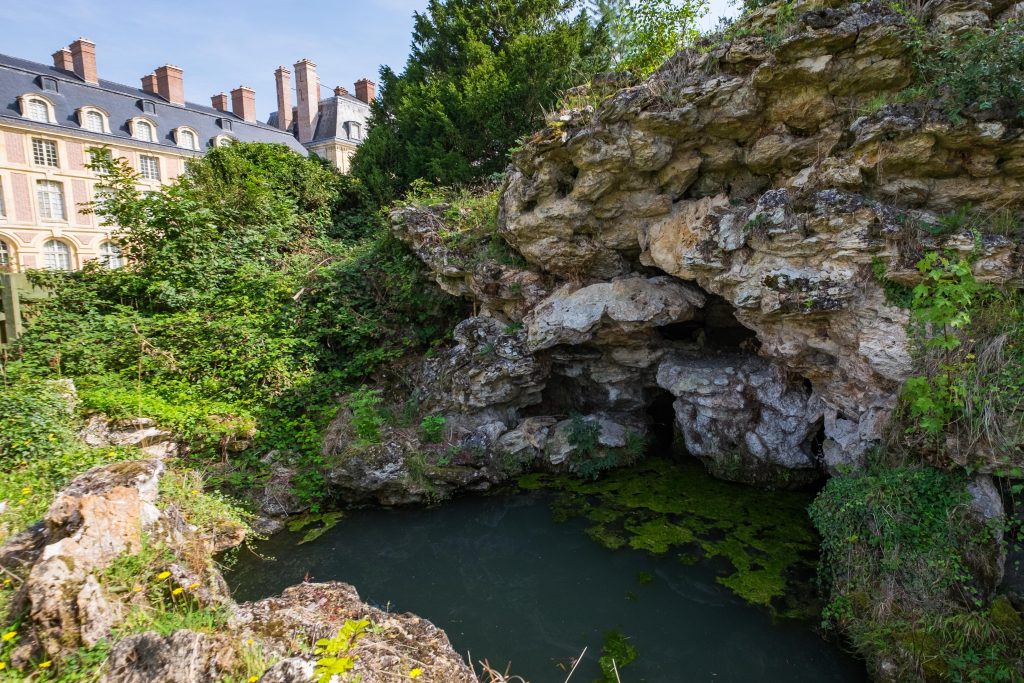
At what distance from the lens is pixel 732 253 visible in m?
6.03

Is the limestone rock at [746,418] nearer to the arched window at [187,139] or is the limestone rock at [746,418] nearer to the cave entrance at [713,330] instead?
the cave entrance at [713,330]

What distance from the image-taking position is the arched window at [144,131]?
1030 inches

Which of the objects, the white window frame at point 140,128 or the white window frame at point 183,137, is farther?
the white window frame at point 183,137

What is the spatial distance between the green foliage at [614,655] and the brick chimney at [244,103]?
3397 centimetres

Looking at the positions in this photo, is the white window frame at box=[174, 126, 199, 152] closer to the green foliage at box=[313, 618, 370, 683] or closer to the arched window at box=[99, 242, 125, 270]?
the arched window at box=[99, 242, 125, 270]

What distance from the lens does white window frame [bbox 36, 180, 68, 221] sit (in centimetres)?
2428

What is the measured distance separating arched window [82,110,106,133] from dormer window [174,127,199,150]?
303cm

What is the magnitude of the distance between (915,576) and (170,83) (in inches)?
1382

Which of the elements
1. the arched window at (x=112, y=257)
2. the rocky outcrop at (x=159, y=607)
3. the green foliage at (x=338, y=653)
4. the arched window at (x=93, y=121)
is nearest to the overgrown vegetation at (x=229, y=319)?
the arched window at (x=112, y=257)

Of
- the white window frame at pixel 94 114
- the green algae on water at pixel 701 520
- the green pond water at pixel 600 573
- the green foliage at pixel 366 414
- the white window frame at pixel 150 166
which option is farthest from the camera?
the white window frame at pixel 150 166

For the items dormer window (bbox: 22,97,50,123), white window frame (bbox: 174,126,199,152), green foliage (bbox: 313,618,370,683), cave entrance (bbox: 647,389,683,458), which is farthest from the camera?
white window frame (bbox: 174,126,199,152)

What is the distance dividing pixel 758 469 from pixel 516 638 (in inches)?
159

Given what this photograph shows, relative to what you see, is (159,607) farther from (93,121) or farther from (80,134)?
(93,121)

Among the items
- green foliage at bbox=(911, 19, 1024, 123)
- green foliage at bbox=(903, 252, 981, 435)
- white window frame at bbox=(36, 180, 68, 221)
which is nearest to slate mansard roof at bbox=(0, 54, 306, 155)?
white window frame at bbox=(36, 180, 68, 221)
